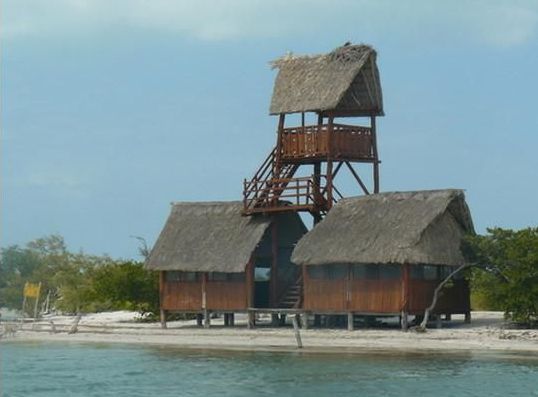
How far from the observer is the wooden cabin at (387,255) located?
42281 millimetres

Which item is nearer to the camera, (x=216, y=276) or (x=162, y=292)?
(x=216, y=276)

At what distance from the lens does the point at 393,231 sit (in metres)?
42.8

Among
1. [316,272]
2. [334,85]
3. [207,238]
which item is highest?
[334,85]

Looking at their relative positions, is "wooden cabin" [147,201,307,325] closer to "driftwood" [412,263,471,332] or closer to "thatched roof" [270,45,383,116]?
"thatched roof" [270,45,383,116]

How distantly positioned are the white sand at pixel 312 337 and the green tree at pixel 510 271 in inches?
32.1

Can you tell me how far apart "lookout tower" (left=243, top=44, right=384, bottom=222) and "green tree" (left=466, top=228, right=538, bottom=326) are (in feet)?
20.2

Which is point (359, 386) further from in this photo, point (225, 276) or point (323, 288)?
point (225, 276)

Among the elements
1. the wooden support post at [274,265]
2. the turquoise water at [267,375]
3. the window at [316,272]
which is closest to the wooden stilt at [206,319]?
the wooden support post at [274,265]

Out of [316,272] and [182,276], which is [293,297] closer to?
[316,272]

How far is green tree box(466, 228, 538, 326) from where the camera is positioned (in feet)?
135

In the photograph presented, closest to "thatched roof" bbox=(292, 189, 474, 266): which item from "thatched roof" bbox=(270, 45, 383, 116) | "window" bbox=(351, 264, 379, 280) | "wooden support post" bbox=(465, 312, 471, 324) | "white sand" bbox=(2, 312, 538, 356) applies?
"window" bbox=(351, 264, 379, 280)

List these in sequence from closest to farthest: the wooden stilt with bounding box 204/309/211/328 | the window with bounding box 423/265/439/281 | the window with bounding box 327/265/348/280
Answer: the window with bounding box 423/265/439/281 < the window with bounding box 327/265/348/280 < the wooden stilt with bounding box 204/309/211/328

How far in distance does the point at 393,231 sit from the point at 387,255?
111cm

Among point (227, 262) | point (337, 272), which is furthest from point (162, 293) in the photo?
point (337, 272)
